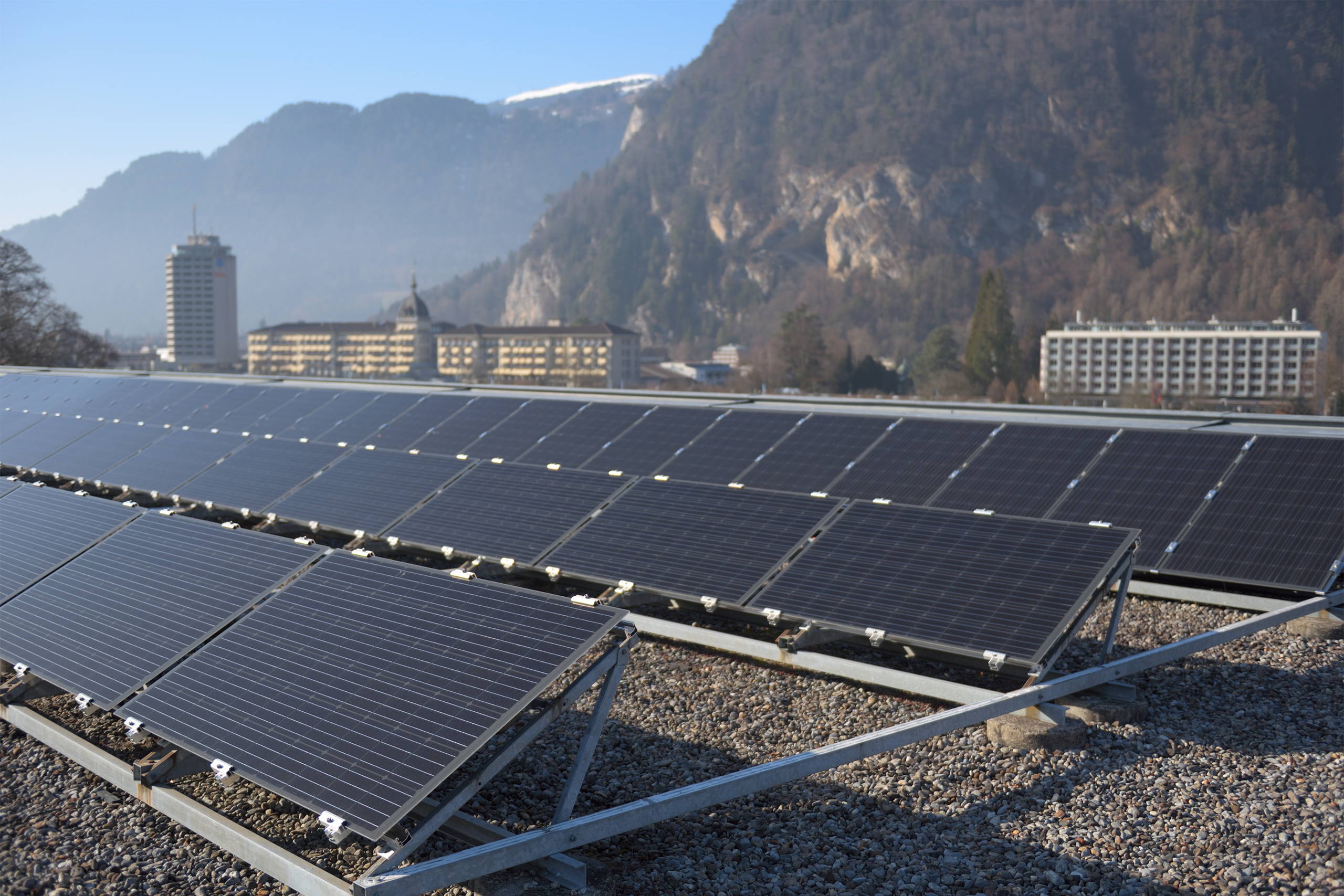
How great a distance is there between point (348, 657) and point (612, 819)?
2.32 meters

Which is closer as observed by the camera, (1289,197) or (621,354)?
(621,354)

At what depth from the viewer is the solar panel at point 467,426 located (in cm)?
1997

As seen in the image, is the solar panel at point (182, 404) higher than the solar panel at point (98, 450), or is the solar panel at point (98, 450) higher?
the solar panel at point (182, 404)

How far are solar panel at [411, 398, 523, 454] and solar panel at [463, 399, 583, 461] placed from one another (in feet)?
0.74

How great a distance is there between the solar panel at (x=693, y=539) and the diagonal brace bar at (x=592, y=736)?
3.79 m

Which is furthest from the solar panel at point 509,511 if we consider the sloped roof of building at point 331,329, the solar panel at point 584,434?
the sloped roof of building at point 331,329

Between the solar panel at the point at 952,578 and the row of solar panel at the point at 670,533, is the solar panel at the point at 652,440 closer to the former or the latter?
the row of solar panel at the point at 670,533

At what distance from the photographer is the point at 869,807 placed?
8.52 meters

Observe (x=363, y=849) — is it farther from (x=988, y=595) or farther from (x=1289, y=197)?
(x=1289, y=197)

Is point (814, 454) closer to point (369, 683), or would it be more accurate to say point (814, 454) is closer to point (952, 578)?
point (952, 578)

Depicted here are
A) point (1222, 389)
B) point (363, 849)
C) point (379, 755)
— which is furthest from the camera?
point (1222, 389)

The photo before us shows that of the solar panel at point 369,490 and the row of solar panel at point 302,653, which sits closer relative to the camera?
the row of solar panel at point 302,653

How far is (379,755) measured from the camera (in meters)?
6.76

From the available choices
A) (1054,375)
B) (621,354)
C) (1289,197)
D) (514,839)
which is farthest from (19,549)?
(1289,197)
